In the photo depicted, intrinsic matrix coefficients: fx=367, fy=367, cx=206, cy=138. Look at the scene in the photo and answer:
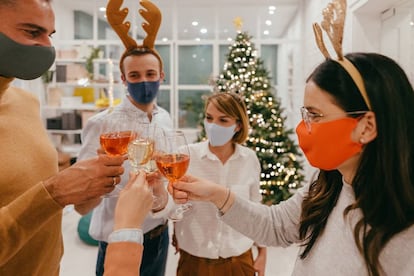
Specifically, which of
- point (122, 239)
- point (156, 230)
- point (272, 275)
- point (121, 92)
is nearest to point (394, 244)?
point (122, 239)

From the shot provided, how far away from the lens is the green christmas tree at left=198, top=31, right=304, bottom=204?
14.8 ft

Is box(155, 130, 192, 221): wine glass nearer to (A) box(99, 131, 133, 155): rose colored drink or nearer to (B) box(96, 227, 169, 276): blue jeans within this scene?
(A) box(99, 131, 133, 155): rose colored drink

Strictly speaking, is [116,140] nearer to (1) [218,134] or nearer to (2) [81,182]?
(2) [81,182]

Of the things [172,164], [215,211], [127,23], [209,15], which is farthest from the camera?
[209,15]

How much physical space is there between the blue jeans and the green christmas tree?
2503 mm

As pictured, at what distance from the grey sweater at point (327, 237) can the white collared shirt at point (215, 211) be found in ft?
1.69

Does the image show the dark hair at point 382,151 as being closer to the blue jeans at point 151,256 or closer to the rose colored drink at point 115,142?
the rose colored drink at point 115,142

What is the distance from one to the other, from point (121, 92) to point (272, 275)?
4.72 m

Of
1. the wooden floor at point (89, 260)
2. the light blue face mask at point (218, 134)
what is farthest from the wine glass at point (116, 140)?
the wooden floor at point (89, 260)

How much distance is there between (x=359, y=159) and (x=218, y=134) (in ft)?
3.68

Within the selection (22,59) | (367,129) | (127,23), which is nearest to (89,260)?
(127,23)

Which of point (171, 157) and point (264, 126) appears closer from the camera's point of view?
point (171, 157)

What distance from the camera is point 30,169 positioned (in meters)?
1.28

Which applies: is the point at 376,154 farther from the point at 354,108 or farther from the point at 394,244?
the point at 394,244
